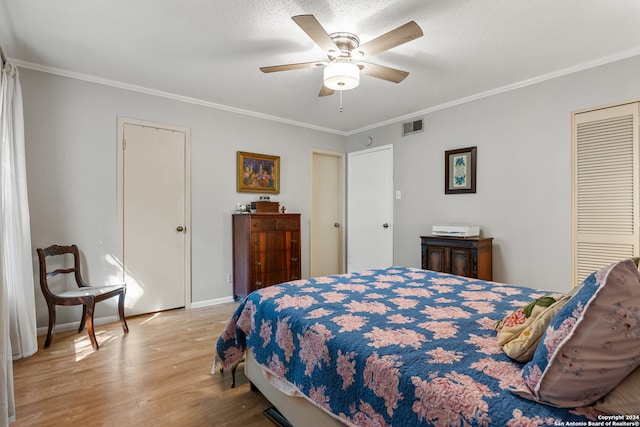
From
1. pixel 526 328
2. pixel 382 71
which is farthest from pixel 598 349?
pixel 382 71

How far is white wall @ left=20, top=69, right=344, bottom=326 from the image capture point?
3.02 meters

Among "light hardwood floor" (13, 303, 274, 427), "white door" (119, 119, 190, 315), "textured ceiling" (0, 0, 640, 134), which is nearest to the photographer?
"light hardwood floor" (13, 303, 274, 427)

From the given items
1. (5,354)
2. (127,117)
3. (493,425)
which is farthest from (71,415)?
(127,117)

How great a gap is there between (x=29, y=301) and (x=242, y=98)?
2745mm

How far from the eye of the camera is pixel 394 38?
2023 millimetres

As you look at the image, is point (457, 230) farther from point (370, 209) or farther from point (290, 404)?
point (290, 404)

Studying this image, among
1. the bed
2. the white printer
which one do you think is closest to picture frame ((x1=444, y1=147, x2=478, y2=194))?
the white printer

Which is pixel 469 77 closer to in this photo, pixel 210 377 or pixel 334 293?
pixel 334 293

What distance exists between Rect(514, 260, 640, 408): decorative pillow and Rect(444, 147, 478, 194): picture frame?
3.06 metres

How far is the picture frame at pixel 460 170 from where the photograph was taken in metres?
3.73

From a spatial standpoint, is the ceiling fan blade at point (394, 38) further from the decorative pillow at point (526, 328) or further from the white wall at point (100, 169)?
the white wall at point (100, 169)

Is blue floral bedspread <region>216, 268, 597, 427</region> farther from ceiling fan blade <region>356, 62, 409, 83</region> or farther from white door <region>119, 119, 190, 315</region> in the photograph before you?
white door <region>119, 119, 190, 315</region>

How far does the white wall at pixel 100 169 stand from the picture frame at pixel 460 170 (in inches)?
97.4

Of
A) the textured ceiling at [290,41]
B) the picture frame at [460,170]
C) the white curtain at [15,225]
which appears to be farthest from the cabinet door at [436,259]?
the white curtain at [15,225]
